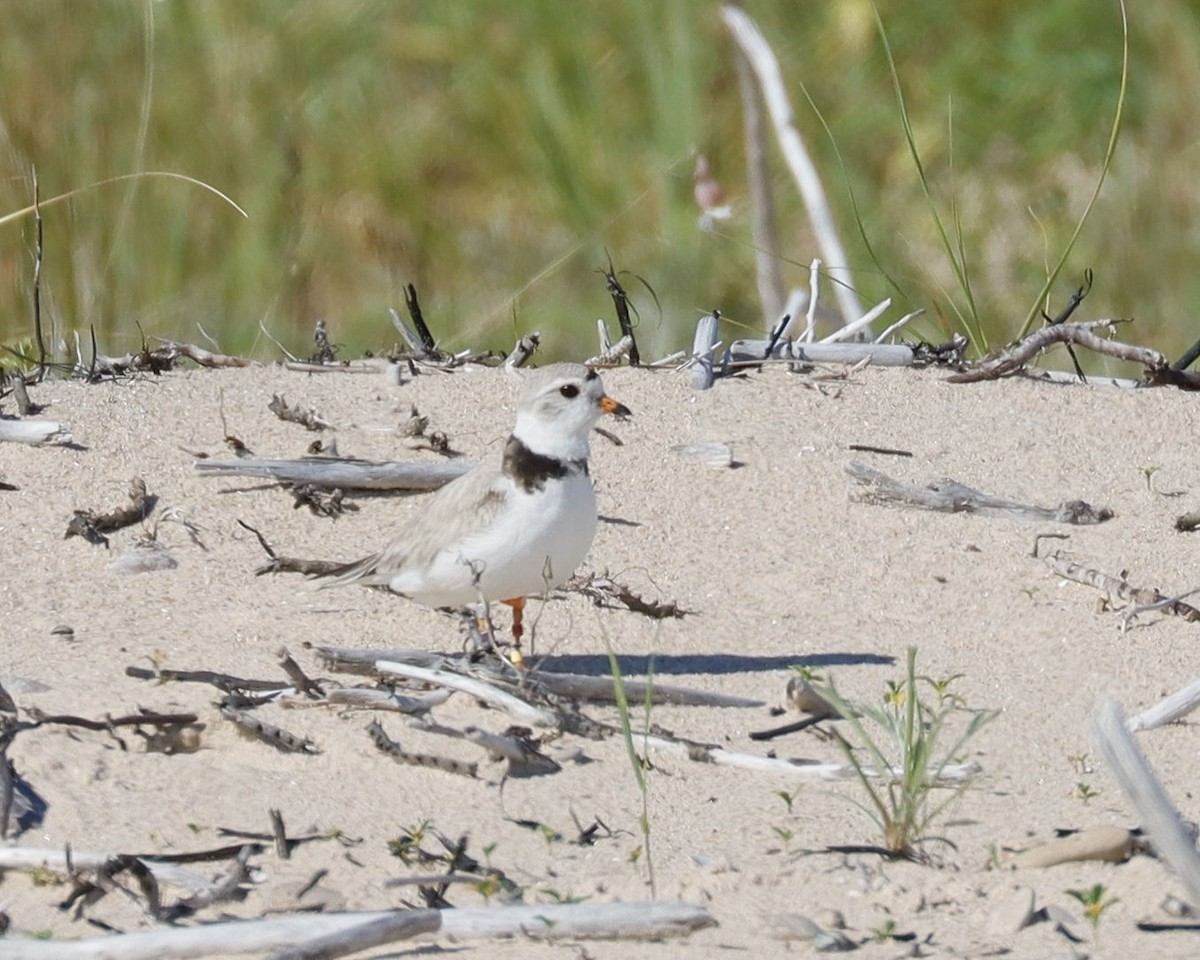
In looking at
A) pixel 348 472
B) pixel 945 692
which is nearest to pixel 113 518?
pixel 348 472

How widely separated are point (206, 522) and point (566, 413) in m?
1.00

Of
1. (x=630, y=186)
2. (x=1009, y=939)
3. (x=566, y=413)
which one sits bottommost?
(x=1009, y=939)

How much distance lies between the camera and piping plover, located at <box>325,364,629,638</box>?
370 cm

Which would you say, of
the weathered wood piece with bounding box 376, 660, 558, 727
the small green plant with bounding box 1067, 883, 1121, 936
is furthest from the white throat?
the small green plant with bounding box 1067, 883, 1121, 936

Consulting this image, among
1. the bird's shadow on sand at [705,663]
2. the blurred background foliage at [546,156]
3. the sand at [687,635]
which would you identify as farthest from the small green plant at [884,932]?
the blurred background foliage at [546,156]

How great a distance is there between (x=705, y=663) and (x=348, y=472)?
1137mm

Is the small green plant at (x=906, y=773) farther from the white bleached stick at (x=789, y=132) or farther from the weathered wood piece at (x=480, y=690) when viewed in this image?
the white bleached stick at (x=789, y=132)

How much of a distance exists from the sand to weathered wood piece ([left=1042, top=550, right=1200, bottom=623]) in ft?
0.13

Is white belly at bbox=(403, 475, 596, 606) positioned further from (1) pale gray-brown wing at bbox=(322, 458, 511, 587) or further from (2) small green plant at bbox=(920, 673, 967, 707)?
(2) small green plant at bbox=(920, 673, 967, 707)

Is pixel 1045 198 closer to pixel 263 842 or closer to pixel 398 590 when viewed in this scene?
pixel 398 590

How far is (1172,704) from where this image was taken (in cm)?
339

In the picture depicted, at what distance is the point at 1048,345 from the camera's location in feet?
16.7

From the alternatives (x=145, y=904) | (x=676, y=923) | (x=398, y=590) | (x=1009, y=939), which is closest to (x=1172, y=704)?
(x=1009, y=939)

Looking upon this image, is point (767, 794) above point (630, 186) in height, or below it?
below
